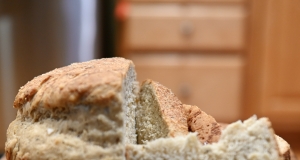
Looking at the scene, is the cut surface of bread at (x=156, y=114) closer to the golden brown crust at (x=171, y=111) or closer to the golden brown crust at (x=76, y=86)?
the golden brown crust at (x=171, y=111)

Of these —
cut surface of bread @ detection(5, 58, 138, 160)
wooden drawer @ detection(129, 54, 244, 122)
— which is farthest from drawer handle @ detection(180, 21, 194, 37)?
cut surface of bread @ detection(5, 58, 138, 160)

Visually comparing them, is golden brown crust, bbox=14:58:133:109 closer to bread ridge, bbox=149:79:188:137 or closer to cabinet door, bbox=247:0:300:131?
bread ridge, bbox=149:79:188:137

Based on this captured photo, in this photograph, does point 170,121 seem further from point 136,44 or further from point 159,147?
point 136,44

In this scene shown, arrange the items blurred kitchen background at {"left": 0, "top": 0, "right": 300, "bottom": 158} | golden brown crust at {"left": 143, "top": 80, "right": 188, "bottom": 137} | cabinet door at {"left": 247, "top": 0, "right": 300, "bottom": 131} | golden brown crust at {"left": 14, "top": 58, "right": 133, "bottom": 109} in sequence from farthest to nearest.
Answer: cabinet door at {"left": 247, "top": 0, "right": 300, "bottom": 131}
blurred kitchen background at {"left": 0, "top": 0, "right": 300, "bottom": 158}
golden brown crust at {"left": 143, "top": 80, "right": 188, "bottom": 137}
golden brown crust at {"left": 14, "top": 58, "right": 133, "bottom": 109}

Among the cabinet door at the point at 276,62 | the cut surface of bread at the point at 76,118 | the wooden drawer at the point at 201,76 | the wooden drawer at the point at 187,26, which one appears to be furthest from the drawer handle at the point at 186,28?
the cut surface of bread at the point at 76,118

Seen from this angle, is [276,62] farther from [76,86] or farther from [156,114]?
[76,86]

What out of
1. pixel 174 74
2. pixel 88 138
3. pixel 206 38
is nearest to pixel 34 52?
pixel 174 74

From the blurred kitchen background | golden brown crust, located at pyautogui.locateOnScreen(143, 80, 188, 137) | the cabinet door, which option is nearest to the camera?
golden brown crust, located at pyautogui.locateOnScreen(143, 80, 188, 137)

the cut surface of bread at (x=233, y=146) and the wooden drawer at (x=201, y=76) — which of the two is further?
the wooden drawer at (x=201, y=76)

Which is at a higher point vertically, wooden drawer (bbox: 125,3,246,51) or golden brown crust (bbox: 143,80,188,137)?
wooden drawer (bbox: 125,3,246,51)
